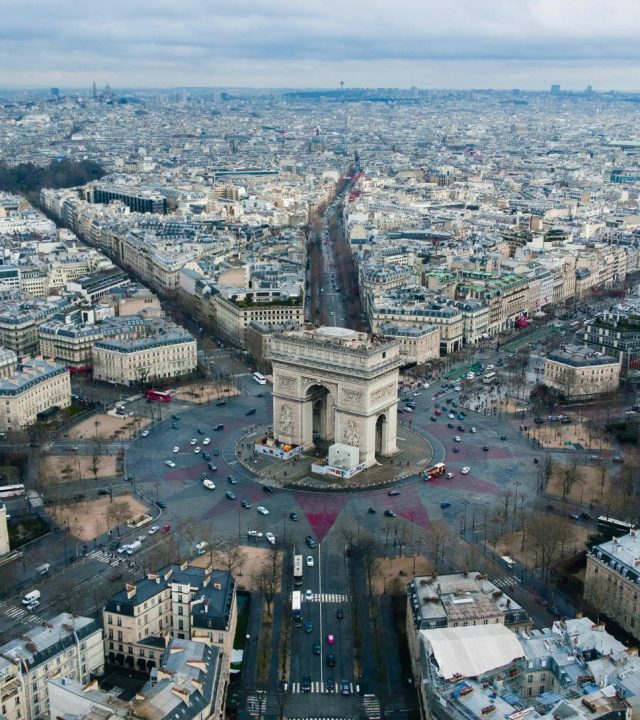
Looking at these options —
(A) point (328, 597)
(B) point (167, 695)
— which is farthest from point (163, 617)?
(A) point (328, 597)

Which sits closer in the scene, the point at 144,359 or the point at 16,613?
the point at 16,613

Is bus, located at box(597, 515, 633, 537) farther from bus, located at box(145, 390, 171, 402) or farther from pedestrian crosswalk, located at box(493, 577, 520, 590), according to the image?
bus, located at box(145, 390, 171, 402)

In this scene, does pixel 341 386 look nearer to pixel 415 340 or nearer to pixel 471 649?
pixel 415 340

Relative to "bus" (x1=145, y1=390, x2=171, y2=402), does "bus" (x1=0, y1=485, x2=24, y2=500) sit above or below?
below

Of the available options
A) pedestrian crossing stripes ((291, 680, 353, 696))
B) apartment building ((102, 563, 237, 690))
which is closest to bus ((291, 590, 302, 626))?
apartment building ((102, 563, 237, 690))

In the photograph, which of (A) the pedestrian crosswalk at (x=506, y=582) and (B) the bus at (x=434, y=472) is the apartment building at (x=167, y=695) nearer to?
(A) the pedestrian crosswalk at (x=506, y=582)

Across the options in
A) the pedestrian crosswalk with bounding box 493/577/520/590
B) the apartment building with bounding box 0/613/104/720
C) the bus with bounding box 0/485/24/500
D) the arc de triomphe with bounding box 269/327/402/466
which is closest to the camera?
the apartment building with bounding box 0/613/104/720
